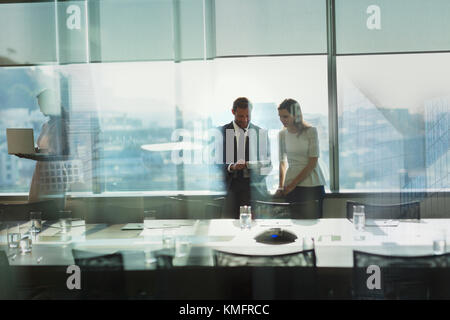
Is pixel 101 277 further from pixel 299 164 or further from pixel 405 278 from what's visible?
pixel 299 164

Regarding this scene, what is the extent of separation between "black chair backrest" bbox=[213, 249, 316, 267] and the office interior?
25mm

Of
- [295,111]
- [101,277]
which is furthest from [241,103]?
[101,277]

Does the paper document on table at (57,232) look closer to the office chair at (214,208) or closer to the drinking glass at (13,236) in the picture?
the drinking glass at (13,236)

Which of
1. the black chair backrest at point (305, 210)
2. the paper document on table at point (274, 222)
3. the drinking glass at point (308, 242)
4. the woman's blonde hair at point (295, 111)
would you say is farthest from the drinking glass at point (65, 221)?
the woman's blonde hair at point (295, 111)

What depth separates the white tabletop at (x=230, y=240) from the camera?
1.84 m

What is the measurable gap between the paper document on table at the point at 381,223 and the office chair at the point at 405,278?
2.53ft

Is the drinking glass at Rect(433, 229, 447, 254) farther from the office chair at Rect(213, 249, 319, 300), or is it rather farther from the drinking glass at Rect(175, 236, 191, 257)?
the drinking glass at Rect(175, 236, 191, 257)

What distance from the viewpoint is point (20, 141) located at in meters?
2.16

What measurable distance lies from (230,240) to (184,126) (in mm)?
896

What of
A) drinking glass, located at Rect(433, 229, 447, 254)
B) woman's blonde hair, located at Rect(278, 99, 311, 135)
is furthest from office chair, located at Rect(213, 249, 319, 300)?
woman's blonde hair, located at Rect(278, 99, 311, 135)

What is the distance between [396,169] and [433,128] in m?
0.45

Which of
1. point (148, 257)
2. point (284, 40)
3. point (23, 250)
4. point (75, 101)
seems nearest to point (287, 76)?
point (284, 40)

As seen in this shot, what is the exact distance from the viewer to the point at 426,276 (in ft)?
5.25
